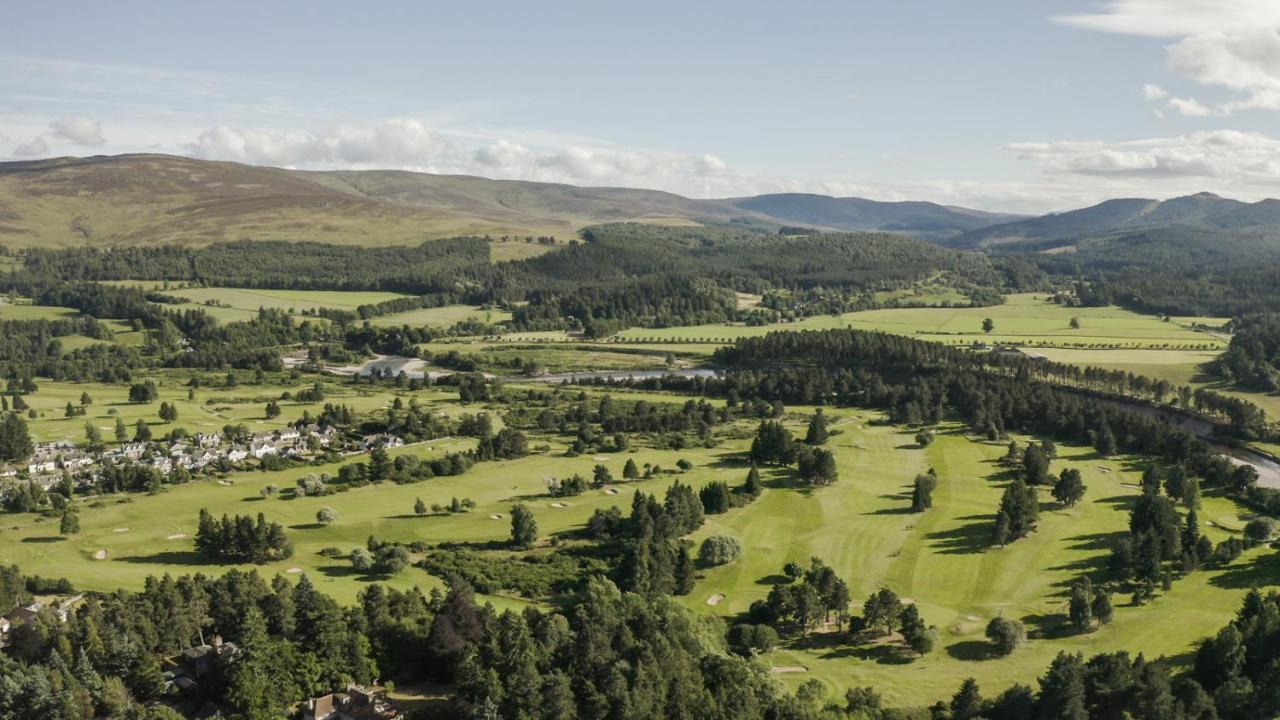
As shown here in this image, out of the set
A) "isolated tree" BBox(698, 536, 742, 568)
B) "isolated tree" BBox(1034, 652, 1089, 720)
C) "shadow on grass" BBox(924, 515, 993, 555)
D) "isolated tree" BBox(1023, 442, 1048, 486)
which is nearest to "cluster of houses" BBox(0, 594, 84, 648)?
"isolated tree" BBox(698, 536, 742, 568)

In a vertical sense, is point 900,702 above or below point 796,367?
below

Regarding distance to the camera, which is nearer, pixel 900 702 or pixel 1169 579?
pixel 900 702

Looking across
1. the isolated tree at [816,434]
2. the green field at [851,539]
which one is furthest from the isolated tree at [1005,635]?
the isolated tree at [816,434]

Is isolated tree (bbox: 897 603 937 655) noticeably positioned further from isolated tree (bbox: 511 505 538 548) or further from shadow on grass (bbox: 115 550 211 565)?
shadow on grass (bbox: 115 550 211 565)

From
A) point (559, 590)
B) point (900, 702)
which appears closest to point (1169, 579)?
point (900, 702)

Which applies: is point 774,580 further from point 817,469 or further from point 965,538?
point 817,469

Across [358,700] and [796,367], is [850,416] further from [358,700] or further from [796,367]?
[358,700]

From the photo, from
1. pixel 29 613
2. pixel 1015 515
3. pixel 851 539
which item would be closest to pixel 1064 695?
pixel 851 539
